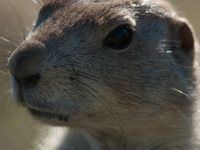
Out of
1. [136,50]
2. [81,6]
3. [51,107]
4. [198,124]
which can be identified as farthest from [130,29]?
[198,124]

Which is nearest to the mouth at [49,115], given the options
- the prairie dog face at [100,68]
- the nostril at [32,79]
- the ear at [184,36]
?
the prairie dog face at [100,68]

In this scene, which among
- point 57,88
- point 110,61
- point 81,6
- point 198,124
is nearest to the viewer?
point 57,88

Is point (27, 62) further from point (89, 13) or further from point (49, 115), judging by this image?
point (89, 13)

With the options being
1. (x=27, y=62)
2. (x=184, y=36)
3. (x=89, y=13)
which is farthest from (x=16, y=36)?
(x=184, y=36)

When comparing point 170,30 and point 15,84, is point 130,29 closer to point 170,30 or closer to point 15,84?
point 170,30

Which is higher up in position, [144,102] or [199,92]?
[199,92]

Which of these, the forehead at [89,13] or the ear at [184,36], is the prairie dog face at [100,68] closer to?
the forehead at [89,13]
